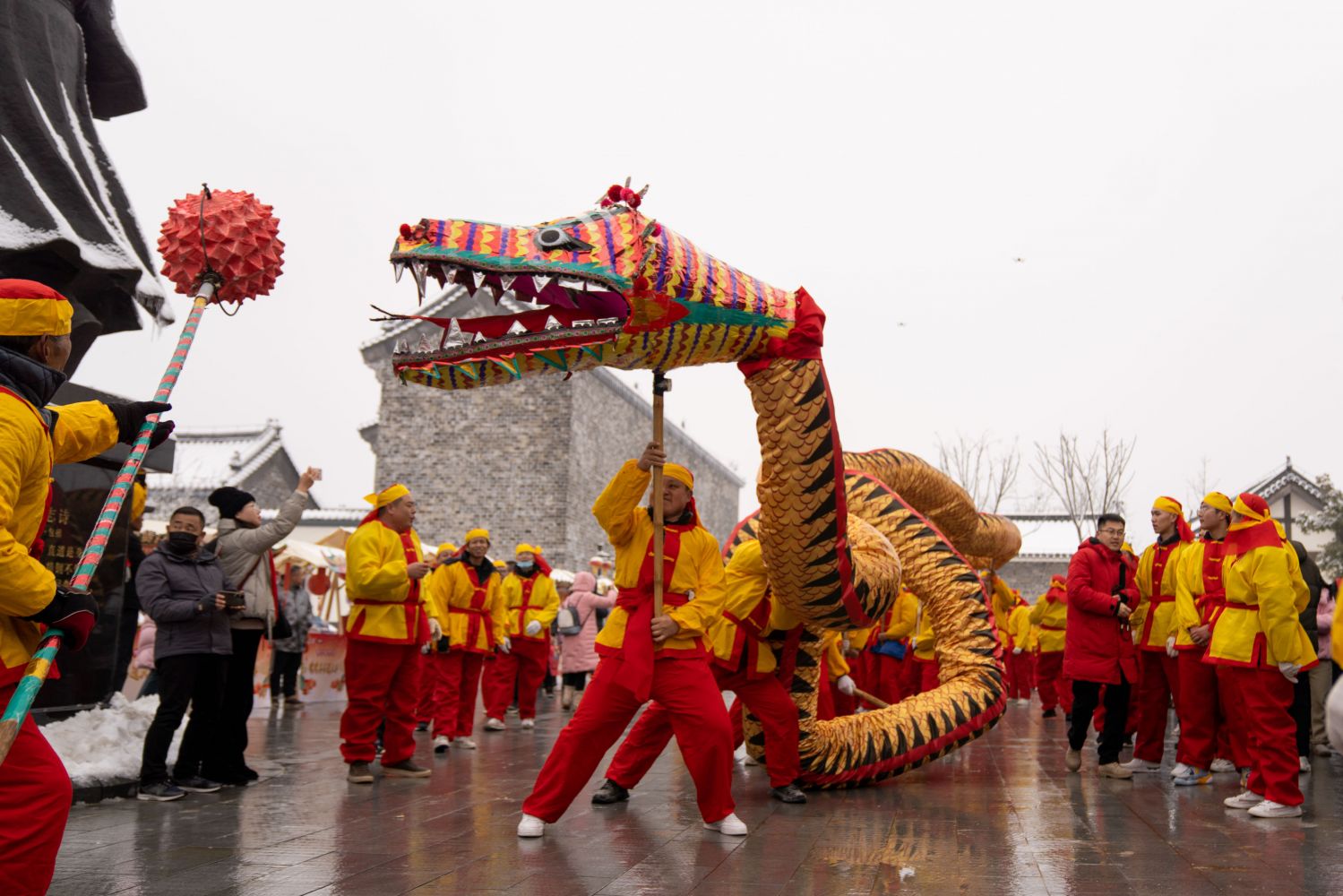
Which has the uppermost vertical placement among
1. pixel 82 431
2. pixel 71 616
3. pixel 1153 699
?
pixel 82 431

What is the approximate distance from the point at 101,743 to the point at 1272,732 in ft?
20.3

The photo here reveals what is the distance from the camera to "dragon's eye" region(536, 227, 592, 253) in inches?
192

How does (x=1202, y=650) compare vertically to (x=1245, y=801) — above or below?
above

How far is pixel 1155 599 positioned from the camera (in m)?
8.34

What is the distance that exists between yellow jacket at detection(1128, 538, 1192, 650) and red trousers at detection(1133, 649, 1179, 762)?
124 mm

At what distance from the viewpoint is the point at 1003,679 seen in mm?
8766

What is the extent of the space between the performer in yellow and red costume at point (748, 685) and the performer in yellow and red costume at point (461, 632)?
11.1 ft

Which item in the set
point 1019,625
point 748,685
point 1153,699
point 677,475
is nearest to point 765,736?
point 748,685

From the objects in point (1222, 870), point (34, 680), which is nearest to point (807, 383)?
point (1222, 870)

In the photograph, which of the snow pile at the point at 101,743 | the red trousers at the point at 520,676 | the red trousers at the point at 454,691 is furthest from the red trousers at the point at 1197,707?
the red trousers at the point at 520,676

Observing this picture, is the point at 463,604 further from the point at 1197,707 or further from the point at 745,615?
the point at 1197,707

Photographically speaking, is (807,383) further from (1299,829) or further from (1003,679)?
(1003,679)

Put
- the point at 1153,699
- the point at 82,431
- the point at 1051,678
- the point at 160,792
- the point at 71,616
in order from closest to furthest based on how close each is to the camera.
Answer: the point at 71,616
the point at 82,431
the point at 160,792
the point at 1153,699
the point at 1051,678

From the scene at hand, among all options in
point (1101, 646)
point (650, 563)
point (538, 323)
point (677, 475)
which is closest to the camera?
point (538, 323)
